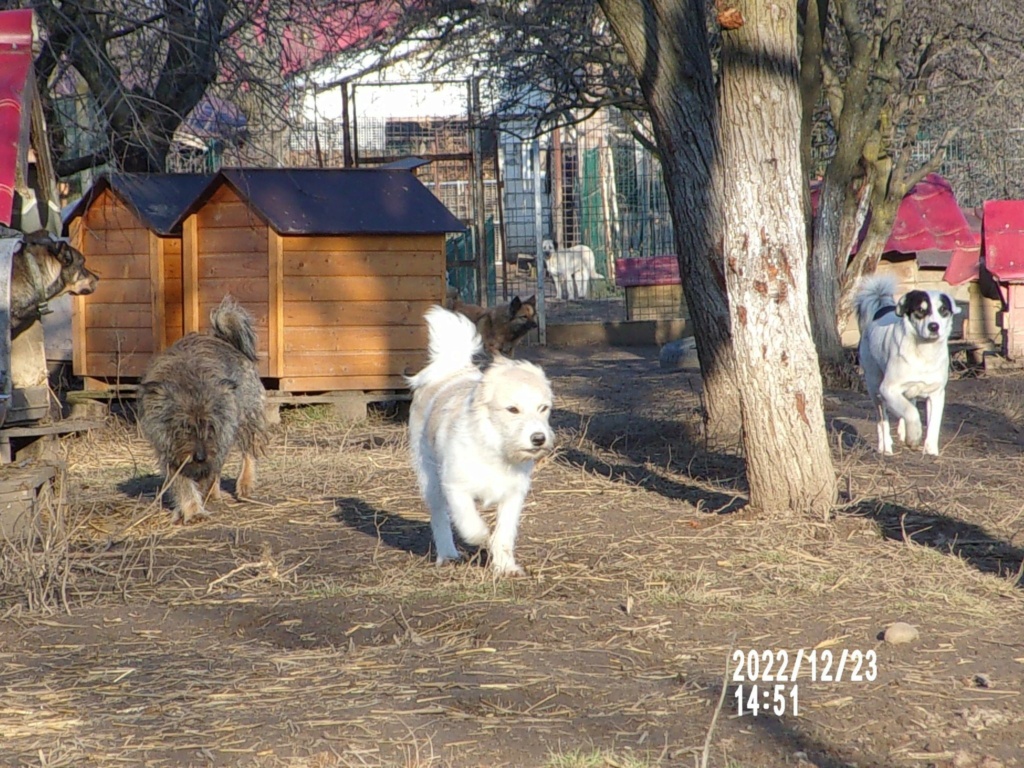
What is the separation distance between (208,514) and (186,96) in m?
6.20

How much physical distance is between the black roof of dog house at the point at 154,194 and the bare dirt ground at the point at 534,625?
13.0 feet

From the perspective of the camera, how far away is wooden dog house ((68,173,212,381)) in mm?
11562

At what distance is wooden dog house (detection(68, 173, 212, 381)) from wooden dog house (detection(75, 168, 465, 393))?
0.02 meters

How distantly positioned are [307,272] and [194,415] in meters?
4.06

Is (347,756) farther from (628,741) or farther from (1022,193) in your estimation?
(1022,193)

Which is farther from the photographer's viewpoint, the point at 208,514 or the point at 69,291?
the point at 69,291

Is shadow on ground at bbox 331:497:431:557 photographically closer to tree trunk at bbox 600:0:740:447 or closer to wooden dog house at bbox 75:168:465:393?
tree trunk at bbox 600:0:740:447

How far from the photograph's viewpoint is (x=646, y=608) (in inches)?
196

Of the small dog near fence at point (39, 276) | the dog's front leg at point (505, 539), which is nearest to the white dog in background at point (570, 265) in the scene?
the small dog near fence at point (39, 276)

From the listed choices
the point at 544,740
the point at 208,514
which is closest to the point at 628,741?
the point at 544,740

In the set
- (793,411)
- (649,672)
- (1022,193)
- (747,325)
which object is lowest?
(649,672)

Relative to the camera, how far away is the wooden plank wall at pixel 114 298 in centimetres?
1170

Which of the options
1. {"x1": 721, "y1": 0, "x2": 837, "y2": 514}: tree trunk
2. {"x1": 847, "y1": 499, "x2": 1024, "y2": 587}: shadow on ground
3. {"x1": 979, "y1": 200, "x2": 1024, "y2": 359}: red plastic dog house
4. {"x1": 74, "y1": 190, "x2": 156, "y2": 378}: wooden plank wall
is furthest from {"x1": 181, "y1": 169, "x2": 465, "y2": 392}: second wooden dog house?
{"x1": 979, "y1": 200, "x2": 1024, "y2": 359}: red plastic dog house

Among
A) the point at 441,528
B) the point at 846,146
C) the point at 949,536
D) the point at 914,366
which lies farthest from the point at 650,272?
the point at 441,528
